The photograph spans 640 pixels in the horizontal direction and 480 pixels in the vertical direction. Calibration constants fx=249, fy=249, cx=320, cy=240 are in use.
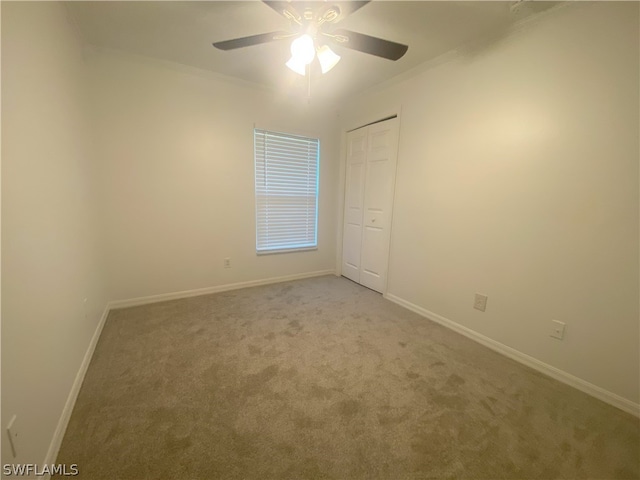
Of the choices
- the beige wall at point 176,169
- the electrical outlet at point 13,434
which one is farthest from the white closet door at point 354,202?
the electrical outlet at point 13,434

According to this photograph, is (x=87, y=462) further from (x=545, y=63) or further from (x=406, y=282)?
(x=545, y=63)

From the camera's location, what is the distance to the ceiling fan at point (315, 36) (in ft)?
4.51

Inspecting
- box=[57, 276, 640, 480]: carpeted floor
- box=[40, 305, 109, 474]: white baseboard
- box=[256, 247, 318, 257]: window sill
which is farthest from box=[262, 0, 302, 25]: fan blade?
box=[256, 247, 318, 257]: window sill

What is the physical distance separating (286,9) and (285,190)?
2.08 m

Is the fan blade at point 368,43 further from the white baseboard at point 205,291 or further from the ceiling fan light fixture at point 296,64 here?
the white baseboard at point 205,291

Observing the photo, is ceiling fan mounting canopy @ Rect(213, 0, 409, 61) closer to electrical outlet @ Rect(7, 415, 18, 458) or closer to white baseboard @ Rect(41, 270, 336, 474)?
electrical outlet @ Rect(7, 415, 18, 458)

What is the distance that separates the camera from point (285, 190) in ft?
10.9

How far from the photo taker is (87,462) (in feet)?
3.64

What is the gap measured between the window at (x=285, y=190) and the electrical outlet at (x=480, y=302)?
7.09 feet

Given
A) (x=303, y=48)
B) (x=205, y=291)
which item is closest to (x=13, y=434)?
(x=205, y=291)

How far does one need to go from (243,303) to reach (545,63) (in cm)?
324

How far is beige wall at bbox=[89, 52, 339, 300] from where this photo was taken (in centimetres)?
241

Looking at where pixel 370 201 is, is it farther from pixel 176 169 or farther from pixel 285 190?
pixel 176 169

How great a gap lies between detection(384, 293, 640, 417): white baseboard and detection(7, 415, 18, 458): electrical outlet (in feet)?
9.03
